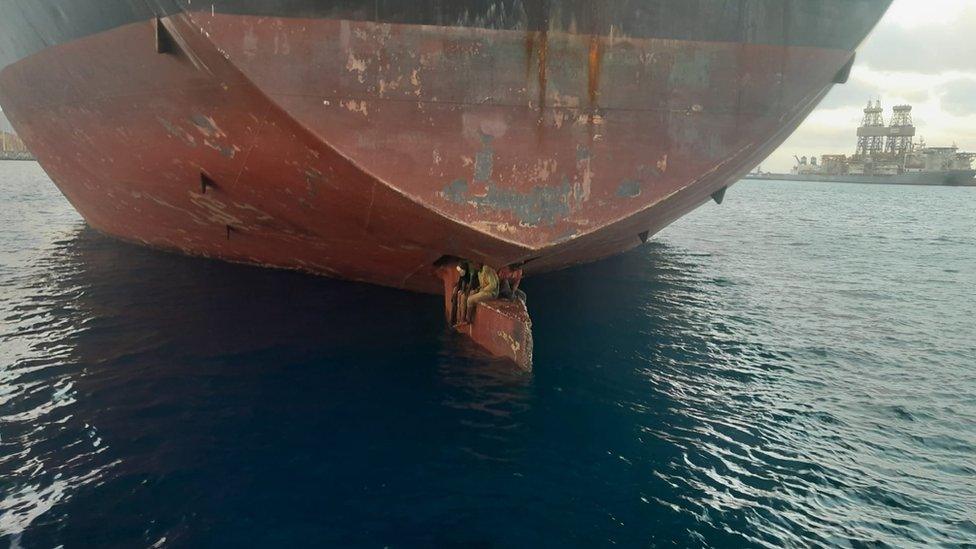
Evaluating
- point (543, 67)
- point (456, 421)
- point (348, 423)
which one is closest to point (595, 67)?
point (543, 67)

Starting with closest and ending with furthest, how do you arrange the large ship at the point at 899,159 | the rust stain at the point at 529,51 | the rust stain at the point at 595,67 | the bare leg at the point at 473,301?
the rust stain at the point at 529,51 → the rust stain at the point at 595,67 → the bare leg at the point at 473,301 → the large ship at the point at 899,159

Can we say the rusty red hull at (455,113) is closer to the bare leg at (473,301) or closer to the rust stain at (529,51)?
the rust stain at (529,51)

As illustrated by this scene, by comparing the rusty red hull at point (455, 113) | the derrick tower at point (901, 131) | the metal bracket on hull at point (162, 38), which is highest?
the derrick tower at point (901, 131)


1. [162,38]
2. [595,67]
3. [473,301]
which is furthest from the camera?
[473,301]

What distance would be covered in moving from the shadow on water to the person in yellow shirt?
1.93 ft

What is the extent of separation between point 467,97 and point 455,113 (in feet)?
0.77

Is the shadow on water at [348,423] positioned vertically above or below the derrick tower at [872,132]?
below

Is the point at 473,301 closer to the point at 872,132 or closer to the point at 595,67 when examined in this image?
the point at 595,67

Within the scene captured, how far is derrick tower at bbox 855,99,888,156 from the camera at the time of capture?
123188 millimetres

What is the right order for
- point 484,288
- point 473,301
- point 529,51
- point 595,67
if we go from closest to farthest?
1. point 529,51
2. point 595,67
3. point 484,288
4. point 473,301

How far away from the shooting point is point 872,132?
406 ft

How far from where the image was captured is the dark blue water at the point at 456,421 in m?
4.84

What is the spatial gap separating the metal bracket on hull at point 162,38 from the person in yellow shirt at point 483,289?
190 inches

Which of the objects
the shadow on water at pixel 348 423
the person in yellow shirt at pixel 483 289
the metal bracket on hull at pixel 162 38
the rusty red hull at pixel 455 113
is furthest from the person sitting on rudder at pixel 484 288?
the metal bracket on hull at pixel 162 38
